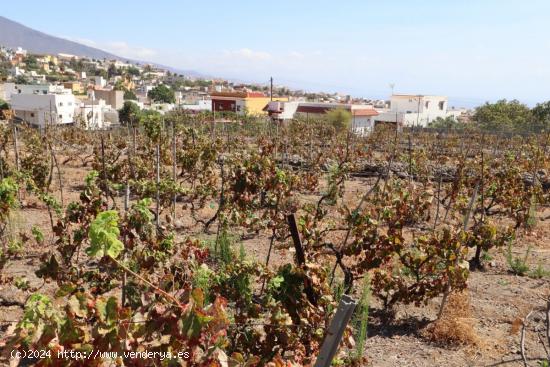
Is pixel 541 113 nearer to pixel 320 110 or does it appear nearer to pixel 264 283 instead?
pixel 320 110

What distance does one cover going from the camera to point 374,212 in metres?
5.05

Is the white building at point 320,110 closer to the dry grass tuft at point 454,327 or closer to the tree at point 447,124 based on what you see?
the tree at point 447,124

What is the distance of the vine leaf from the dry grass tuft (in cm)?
334

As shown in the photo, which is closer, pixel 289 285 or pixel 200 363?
pixel 200 363

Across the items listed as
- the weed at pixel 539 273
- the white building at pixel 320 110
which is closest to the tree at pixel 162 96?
the white building at pixel 320 110

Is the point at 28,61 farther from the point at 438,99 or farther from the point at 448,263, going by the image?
the point at 448,263

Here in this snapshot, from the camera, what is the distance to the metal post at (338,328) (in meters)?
1.98

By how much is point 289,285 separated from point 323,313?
27cm

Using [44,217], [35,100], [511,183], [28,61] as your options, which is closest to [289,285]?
[44,217]

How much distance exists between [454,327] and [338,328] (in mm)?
2823

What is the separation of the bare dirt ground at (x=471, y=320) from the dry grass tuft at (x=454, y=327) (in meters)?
0.06

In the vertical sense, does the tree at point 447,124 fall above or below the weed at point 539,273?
above

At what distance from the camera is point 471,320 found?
15.4 feet

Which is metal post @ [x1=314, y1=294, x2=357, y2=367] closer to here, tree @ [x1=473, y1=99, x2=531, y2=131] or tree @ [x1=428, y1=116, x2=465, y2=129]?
tree @ [x1=428, y1=116, x2=465, y2=129]
